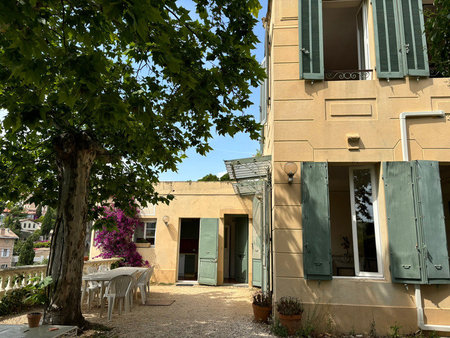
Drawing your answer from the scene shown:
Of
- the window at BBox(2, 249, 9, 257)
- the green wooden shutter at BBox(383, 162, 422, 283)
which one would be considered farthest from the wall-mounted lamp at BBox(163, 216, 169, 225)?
the window at BBox(2, 249, 9, 257)

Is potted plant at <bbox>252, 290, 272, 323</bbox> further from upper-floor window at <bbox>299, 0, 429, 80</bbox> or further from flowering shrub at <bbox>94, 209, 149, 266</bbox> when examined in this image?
flowering shrub at <bbox>94, 209, 149, 266</bbox>

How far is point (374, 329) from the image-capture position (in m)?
4.41

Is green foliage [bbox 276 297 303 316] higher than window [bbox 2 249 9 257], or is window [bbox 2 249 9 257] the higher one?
green foliage [bbox 276 297 303 316]

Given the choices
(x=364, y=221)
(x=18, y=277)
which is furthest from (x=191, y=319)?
(x=18, y=277)

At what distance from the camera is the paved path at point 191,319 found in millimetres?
4730

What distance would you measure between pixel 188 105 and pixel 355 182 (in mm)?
3046

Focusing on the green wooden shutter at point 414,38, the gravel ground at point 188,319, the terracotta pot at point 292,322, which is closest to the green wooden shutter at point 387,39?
the green wooden shutter at point 414,38

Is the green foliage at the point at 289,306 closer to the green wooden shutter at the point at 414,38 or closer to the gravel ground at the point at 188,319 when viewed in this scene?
the gravel ground at the point at 188,319

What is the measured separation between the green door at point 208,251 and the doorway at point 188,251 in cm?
184

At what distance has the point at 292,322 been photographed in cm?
438

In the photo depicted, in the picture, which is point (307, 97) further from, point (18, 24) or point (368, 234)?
point (18, 24)

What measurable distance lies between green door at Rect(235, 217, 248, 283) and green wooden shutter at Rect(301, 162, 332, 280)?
233 inches

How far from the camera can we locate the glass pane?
15.9 ft

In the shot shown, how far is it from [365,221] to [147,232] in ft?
26.8
